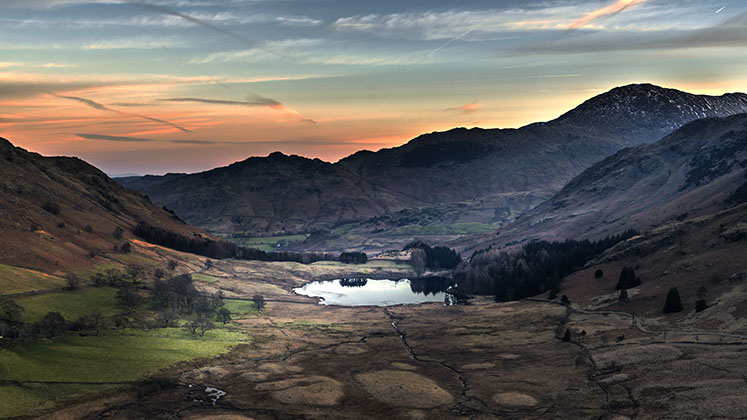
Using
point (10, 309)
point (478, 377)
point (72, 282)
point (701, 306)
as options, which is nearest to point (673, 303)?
point (701, 306)

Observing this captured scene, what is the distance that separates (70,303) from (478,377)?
124680mm

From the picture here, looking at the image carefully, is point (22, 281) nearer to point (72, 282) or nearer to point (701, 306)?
point (72, 282)

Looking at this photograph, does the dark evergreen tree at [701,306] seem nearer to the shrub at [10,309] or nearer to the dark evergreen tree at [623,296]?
the dark evergreen tree at [623,296]

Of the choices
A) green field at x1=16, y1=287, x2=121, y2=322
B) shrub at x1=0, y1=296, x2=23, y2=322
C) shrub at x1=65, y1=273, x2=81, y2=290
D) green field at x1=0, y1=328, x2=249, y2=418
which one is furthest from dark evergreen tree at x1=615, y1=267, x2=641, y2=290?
shrub at x1=65, y1=273, x2=81, y2=290

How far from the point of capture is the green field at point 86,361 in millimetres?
97125

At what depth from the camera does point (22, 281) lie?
184 m

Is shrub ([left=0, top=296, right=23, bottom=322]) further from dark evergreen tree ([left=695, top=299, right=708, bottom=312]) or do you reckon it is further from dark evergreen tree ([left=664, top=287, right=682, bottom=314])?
dark evergreen tree ([left=695, top=299, right=708, bottom=312])

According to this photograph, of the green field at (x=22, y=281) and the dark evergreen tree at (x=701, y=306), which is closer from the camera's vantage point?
the dark evergreen tree at (x=701, y=306)

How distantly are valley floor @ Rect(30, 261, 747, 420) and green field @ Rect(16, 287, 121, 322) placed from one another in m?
50.1

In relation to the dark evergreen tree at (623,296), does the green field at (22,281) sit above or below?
above

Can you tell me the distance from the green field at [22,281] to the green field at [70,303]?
7335mm

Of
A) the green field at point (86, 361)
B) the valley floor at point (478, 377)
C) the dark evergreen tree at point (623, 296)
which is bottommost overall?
the valley floor at point (478, 377)

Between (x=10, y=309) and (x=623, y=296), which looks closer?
(x=10, y=309)

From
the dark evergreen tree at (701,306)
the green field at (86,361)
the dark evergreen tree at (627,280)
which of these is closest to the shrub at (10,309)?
the green field at (86,361)
